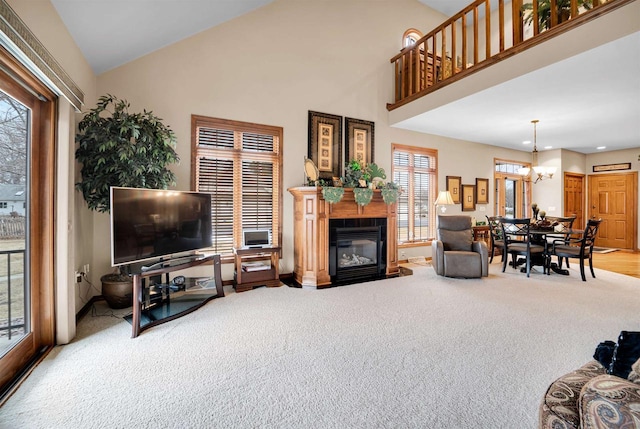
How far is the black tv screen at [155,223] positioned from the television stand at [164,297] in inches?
7.9

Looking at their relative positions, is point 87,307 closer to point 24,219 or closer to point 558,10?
point 24,219

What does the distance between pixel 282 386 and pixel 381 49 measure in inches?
228

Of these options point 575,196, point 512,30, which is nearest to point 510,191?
point 575,196

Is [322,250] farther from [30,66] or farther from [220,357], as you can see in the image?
[30,66]

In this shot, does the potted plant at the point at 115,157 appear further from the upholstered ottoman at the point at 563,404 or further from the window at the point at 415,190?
the window at the point at 415,190

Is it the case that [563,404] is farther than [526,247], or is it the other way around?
[526,247]

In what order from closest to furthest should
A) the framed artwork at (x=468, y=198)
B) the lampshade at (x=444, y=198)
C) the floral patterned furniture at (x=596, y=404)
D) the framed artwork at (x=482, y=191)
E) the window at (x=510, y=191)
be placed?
the floral patterned furniture at (x=596, y=404)
the lampshade at (x=444, y=198)
the framed artwork at (x=468, y=198)
the framed artwork at (x=482, y=191)
the window at (x=510, y=191)

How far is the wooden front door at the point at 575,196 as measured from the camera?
7.64 metres

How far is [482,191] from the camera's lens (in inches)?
274

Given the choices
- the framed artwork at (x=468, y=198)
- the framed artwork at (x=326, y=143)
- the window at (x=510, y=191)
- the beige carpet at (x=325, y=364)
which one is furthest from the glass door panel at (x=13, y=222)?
the window at (x=510, y=191)

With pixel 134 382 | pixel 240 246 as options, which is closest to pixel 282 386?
pixel 134 382

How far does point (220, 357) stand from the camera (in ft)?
7.46

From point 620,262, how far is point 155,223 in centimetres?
856

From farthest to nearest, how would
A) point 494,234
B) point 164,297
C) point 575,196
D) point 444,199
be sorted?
point 575,196
point 444,199
point 494,234
point 164,297
